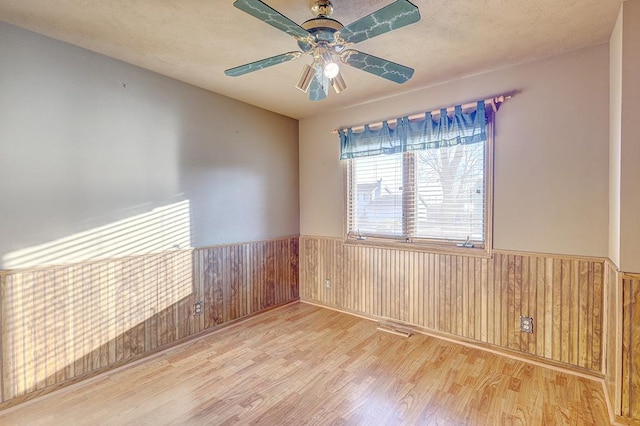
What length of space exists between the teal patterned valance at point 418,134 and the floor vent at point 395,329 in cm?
195

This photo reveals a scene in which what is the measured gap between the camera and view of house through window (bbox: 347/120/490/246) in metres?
3.02

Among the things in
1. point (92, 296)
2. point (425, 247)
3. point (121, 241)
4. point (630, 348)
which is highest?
point (121, 241)

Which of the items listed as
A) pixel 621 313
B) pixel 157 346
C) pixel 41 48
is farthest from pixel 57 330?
pixel 621 313

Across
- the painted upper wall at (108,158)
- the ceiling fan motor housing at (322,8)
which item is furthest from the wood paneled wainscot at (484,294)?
the ceiling fan motor housing at (322,8)

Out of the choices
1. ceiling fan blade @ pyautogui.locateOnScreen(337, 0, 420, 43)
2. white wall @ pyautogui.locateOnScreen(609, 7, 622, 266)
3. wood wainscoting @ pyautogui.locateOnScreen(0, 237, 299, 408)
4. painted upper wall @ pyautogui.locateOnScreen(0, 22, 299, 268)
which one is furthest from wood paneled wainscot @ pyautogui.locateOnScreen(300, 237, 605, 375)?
ceiling fan blade @ pyautogui.locateOnScreen(337, 0, 420, 43)

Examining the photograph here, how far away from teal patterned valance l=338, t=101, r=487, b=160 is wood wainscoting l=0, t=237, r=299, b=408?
1.80 m

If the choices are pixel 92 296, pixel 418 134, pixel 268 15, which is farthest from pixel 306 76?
pixel 92 296

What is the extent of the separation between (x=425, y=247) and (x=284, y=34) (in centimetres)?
242

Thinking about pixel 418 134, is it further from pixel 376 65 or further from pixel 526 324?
pixel 526 324

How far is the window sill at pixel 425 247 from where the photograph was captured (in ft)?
9.80

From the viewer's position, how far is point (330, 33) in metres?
1.80

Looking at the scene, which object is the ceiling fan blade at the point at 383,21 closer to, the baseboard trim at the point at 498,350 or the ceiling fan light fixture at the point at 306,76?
the ceiling fan light fixture at the point at 306,76

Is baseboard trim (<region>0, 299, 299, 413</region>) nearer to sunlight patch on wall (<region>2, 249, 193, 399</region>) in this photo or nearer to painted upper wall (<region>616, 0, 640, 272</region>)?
sunlight patch on wall (<region>2, 249, 193, 399</region>)

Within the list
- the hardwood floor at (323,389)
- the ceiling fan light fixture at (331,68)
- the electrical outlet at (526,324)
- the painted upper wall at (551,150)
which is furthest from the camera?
the electrical outlet at (526,324)
